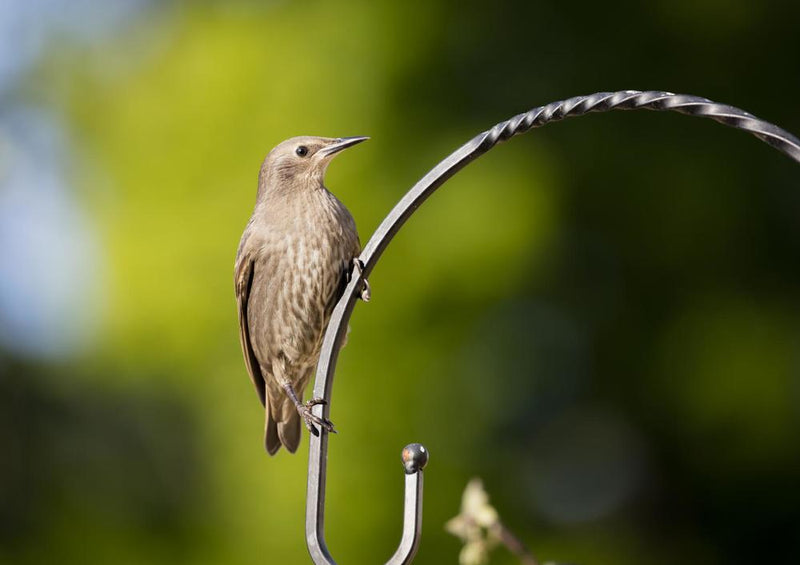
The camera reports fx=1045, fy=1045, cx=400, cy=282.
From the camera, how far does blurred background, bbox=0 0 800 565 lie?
392cm

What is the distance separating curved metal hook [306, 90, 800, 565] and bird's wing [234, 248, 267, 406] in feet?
0.58

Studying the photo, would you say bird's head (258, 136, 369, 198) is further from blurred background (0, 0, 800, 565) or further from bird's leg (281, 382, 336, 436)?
blurred background (0, 0, 800, 565)

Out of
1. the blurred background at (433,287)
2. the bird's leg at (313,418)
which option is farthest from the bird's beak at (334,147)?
the blurred background at (433,287)

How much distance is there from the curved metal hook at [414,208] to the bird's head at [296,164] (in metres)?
0.16

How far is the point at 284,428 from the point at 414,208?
43cm

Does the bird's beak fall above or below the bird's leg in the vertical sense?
above

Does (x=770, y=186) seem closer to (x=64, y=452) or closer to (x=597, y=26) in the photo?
(x=597, y=26)

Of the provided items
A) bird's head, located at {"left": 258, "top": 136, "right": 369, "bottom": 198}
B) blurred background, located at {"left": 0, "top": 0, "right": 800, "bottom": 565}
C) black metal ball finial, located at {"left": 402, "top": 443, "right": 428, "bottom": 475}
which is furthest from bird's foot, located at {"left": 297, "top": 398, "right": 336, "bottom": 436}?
blurred background, located at {"left": 0, "top": 0, "right": 800, "bottom": 565}

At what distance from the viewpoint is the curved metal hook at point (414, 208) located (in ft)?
3.73

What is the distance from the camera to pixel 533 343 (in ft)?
13.7

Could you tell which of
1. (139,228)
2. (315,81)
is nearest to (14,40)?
(139,228)

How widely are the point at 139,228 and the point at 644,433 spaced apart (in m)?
2.21

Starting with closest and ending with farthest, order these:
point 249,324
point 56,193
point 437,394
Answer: point 249,324 → point 437,394 → point 56,193

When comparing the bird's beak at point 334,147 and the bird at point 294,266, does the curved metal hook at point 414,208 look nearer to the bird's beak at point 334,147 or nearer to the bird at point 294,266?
the bird at point 294,266
